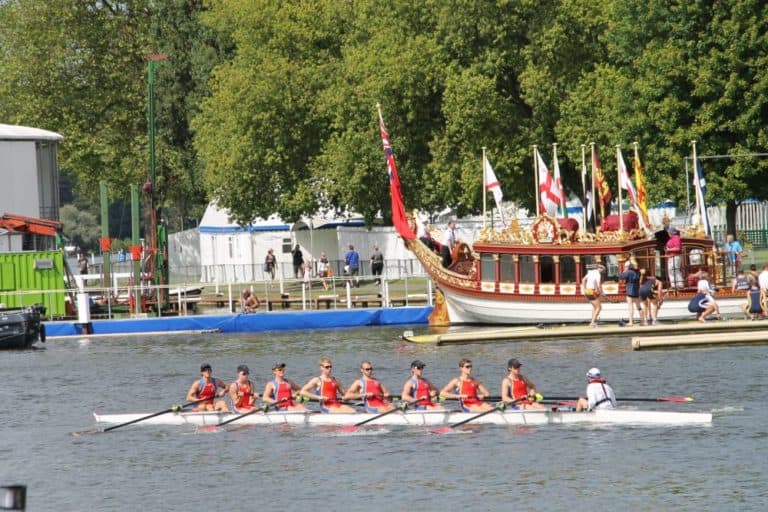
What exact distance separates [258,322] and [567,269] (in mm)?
12918

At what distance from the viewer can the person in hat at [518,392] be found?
35.3 m

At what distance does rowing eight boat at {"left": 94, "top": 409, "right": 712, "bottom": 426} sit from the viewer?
115 feet

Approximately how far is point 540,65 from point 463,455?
124 feet

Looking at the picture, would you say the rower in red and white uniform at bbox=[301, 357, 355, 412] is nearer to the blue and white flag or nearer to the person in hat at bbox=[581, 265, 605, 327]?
the person in hat at bbox=[581, 265, 605, 327]

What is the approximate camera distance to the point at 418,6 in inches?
2842

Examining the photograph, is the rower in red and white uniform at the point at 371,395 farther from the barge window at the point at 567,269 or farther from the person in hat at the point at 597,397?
the barge window at the point at 567,269

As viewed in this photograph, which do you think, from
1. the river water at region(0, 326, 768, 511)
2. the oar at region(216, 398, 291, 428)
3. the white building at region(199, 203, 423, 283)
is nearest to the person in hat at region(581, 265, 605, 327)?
the river water at region(0, 326, 768, 511)

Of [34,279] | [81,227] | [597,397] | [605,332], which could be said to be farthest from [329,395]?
[81,227]

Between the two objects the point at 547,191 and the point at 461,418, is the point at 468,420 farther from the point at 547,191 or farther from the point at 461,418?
the point at 547,191

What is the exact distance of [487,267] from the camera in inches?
2235

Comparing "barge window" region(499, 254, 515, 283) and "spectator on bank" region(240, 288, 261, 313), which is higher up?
"barge window" region(499, 254, 515, 283)

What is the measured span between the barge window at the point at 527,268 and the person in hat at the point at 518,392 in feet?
64.7

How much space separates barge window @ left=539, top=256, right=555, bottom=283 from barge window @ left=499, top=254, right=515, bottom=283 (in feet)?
3.78

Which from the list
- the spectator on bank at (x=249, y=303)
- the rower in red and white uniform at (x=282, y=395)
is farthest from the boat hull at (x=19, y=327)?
the rower in red and white uniform at (x=282, y=395)
